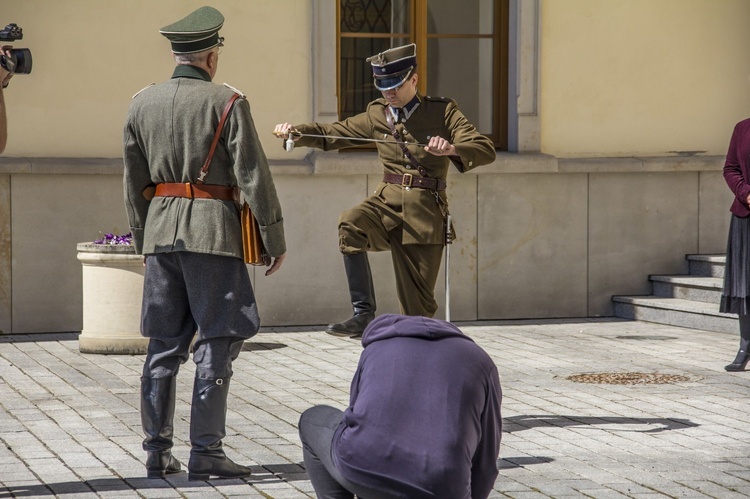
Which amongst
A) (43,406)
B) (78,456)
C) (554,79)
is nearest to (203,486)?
(78,456)

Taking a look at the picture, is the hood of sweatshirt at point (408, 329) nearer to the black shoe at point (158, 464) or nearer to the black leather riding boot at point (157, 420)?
the black leather riding boot at point (157, 420)

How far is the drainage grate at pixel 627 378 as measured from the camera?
8.66 m

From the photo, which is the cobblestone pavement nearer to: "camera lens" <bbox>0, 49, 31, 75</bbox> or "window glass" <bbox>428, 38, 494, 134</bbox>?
"camera lens" <bbox>0, 49, 31, 75</bbox>

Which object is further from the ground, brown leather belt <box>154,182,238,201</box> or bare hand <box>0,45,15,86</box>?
bare hand <box>0,45,15,86</box>

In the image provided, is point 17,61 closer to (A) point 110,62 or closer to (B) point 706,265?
(A) point 110,62

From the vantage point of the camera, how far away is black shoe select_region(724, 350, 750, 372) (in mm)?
9109

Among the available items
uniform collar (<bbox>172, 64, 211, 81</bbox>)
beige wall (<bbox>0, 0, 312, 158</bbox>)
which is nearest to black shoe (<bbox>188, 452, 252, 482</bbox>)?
uniform collar (<bbox>172, 64, 211, 81</bbox>)

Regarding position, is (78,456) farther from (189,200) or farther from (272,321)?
(272,321)

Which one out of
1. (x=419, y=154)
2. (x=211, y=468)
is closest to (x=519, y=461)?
(x=211, y=468)

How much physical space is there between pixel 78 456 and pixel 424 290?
2034 mm

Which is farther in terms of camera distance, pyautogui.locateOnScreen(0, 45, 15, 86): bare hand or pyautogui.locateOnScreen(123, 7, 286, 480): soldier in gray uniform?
pyautogui.locateOnScreen(123, 7, 286, 480): soldier in gray uniform

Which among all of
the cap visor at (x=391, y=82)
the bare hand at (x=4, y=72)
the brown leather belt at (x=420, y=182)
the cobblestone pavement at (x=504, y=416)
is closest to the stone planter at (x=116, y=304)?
the cobblestone pavement at (x=504, y=416)

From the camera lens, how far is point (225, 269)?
19.1ft

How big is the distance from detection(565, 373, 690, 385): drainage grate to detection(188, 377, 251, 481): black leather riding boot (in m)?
3.50
